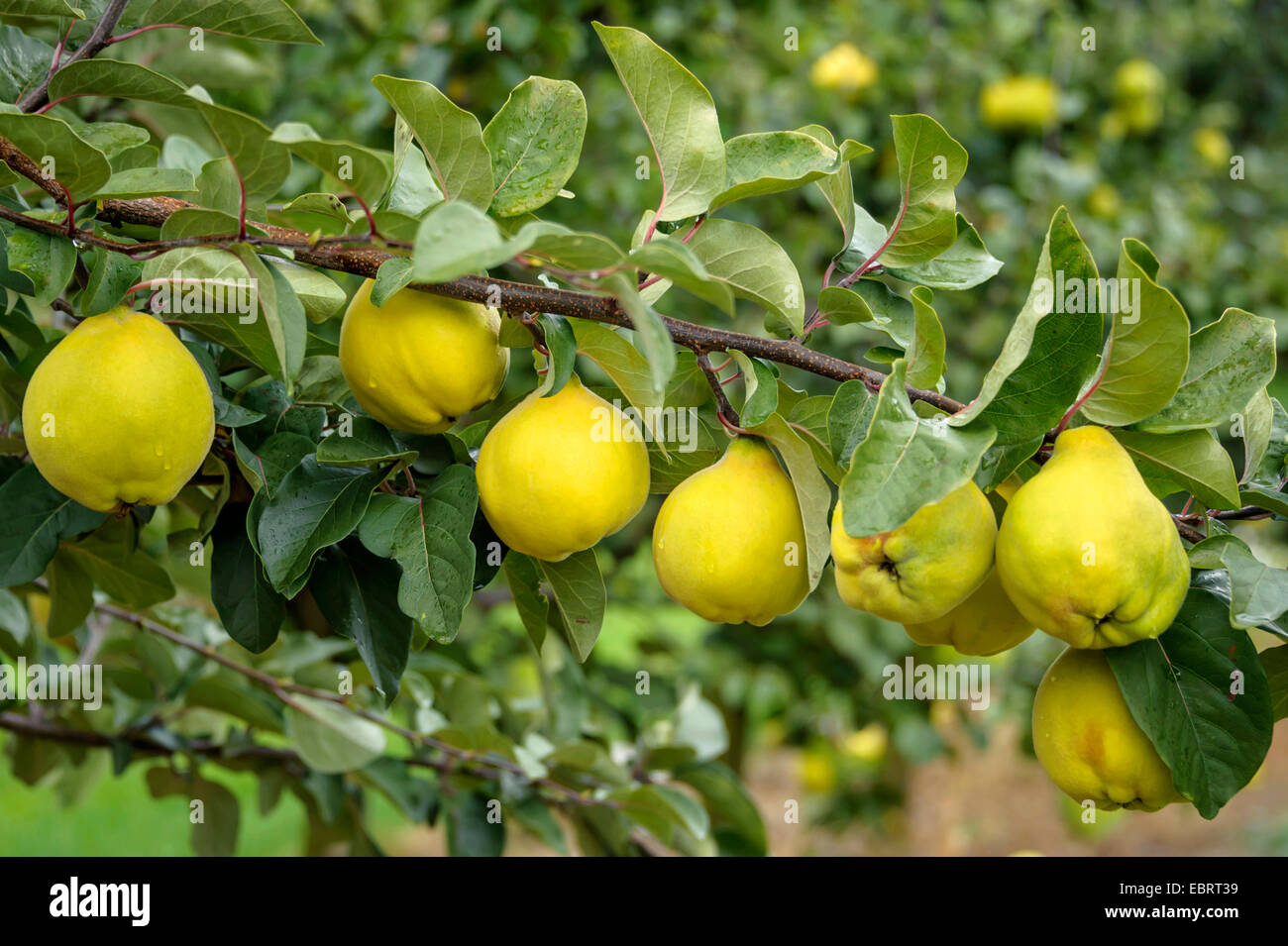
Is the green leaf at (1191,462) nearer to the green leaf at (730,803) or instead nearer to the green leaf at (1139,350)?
the green leaf at (1139,350)

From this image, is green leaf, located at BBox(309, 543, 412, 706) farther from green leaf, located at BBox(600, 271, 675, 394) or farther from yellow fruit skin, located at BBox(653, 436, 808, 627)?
green leaf, located at BBox(600, 271, 675, 394)

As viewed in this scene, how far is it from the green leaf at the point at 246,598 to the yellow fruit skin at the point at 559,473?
0.20 meters

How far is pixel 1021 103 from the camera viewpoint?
282cm

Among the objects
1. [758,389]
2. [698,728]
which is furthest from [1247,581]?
[698,728]

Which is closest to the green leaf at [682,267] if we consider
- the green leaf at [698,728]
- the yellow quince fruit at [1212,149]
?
the green leaf at [698,728]

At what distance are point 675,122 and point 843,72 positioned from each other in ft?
7.14

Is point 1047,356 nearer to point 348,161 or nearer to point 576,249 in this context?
point 576,249

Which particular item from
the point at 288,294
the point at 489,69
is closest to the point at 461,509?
the point at 288,294

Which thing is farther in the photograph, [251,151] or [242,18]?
[242,18]

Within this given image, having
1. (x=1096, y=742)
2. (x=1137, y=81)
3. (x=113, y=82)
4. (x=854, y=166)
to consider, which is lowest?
(x=1096, y=742)

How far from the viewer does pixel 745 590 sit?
69 centimetres

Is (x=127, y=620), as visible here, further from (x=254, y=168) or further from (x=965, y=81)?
(x=965, y=81)

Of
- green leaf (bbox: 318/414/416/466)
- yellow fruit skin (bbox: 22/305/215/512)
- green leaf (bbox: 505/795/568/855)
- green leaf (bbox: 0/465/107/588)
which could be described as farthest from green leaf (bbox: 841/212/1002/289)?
green leaf (bbox: 505/795/568/855)

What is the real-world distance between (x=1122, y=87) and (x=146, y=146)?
9.22 ft
